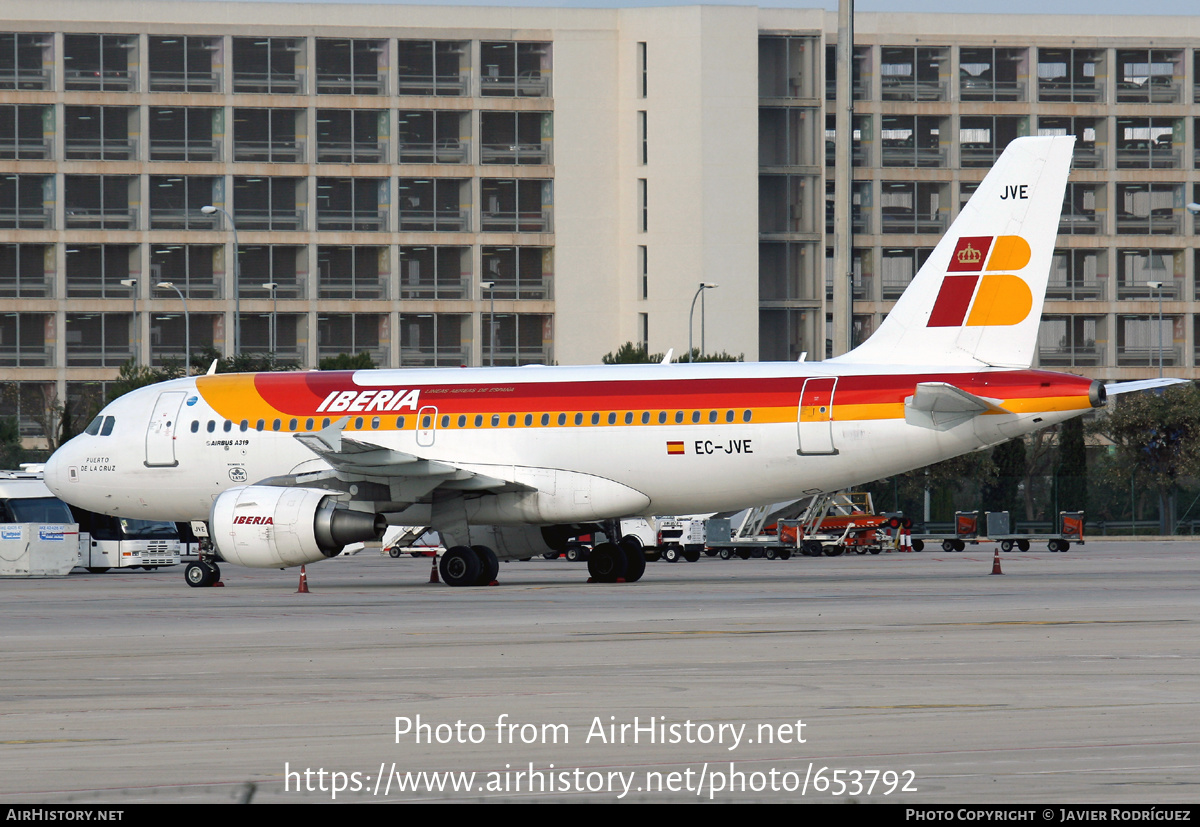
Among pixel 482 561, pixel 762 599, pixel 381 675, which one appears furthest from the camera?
pixel 482 561

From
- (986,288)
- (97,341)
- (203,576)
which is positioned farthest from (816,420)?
(97,341)

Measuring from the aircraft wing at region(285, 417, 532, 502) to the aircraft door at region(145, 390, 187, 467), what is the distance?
366 centimetres

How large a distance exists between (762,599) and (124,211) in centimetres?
6949

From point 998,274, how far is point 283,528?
1265 cm

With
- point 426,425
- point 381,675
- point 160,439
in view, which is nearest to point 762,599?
point 426,425

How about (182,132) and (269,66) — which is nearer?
(182,132)

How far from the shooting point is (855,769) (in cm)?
873

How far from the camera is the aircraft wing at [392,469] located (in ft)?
84.7

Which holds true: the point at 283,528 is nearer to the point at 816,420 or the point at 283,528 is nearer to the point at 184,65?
the point at 816,420

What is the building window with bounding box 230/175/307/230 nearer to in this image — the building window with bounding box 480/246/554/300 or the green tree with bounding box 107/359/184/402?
the building window with bounding box 480/246/554/300

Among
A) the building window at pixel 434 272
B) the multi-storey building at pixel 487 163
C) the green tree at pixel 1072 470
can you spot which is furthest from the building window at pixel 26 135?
the green tree at pixel 1072 470

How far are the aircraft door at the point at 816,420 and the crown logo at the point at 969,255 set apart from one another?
3.11 meters

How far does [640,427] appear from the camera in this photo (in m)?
26.9

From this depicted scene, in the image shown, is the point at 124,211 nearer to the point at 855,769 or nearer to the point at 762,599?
the point at 762,599
